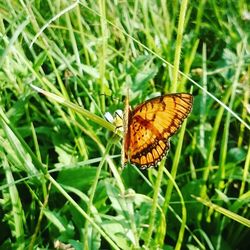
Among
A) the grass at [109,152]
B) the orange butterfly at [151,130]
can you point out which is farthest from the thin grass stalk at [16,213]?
the orange butterfly at [151,130]

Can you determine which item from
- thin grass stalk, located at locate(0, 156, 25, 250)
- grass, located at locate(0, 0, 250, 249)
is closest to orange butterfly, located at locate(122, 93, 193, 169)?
grass, located at locate(0, 0, 250, 249)

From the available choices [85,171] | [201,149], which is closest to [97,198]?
[85,171]

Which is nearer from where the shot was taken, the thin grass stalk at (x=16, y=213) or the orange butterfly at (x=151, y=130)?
the orange butterfly at (x=151, y=130)

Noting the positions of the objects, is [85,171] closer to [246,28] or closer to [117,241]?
[117,241]

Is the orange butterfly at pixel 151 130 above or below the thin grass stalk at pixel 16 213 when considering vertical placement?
above

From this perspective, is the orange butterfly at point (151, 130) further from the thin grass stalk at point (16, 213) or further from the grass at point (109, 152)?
the thin grass stalk at point (16, 213)

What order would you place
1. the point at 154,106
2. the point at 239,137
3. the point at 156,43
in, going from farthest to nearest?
the point at 156,43
the point at 239,137
the point at 154,106

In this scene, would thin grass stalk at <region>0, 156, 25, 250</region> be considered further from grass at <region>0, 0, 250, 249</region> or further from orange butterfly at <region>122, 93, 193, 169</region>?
orange butterfly at <region>122, 93, 193, 169</region>
